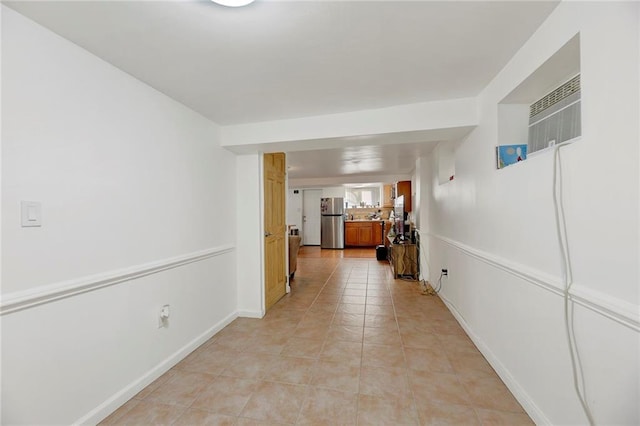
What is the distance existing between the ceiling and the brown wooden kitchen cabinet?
21.7 ft

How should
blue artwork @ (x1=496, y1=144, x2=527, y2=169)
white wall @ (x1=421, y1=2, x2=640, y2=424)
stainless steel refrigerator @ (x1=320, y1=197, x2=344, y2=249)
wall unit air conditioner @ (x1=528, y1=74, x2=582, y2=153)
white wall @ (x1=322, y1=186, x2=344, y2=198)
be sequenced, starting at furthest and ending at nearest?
white wall @ (x1=322, y1=186, x2=344, y2=198) < stainless steel refrigerator @ (x1=320, y1=197, x2=344, y2=249) < blue artwork @ (x1=496, y1=144, x2=527, y2=169) < wall unit air conditioner @ (x1=528, y1=74, x2=582, y2=153) < white wall @ (x1=421, y1=2, x2=640, y2=424)

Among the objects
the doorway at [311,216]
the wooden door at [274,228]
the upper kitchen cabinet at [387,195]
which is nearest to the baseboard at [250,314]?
the wooden door at [274,228]

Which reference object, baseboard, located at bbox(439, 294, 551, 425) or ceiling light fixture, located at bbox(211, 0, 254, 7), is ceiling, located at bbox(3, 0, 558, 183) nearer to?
ceiling light fixture, located at bbox(211, 0, 254, 7)

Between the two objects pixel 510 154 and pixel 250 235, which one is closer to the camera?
pixel 510 154

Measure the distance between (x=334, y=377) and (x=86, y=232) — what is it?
6.05 feet

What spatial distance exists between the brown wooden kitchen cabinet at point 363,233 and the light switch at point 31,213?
7.84 metres

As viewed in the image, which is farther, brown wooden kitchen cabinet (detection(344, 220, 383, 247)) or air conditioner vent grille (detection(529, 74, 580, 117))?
brown wooden kitchen cabinet (detection(344, 220, 383, 247))

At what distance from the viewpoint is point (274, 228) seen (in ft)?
11.5

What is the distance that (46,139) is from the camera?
1.30 m

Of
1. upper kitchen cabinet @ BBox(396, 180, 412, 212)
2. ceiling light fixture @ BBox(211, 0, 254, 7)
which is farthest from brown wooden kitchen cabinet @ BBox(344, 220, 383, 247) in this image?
ceiling light fixture @ BBox(211, 0, 254, 7)

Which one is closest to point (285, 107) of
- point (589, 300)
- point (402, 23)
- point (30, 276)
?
point (402, 23)

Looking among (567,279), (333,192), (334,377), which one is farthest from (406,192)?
(567,279)

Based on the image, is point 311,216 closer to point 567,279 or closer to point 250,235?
point 250,235

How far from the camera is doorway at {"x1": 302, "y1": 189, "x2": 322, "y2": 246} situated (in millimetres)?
9188
